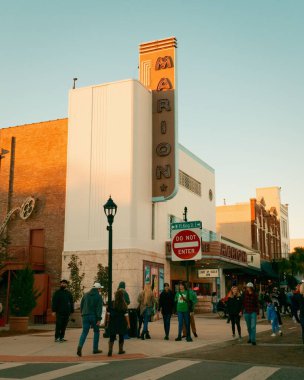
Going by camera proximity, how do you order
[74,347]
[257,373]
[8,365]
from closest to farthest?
[257,373], [8,365], [74,347]

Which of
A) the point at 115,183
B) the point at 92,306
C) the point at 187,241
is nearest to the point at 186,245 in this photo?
the point at 187,241

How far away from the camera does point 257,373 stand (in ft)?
31.0

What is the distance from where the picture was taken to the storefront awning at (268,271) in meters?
51.9

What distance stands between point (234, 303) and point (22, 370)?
26.9 ft

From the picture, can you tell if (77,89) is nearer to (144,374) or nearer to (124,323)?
(124,323)

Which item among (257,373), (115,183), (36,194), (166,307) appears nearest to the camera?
(257,373)

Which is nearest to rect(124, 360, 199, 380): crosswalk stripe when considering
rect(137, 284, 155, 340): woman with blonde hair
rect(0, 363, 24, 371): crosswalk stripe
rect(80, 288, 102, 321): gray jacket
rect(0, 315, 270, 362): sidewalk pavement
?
rect(0, 315, 270, 362): sidewalk pavement

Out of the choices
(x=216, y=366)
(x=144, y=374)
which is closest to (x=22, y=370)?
(x=144, y=374)

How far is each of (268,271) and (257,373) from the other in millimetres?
45401

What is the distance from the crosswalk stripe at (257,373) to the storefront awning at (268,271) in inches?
1676

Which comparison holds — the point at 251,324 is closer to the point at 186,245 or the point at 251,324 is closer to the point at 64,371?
the point at 186,245

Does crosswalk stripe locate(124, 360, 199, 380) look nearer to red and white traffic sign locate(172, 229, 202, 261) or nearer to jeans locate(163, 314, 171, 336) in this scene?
red and white traffic sign locate(172, 229, 202, 261)

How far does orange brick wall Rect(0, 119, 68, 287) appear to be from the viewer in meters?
30.6

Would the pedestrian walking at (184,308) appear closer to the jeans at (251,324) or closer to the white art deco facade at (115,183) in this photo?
the jeans at (251,324)
